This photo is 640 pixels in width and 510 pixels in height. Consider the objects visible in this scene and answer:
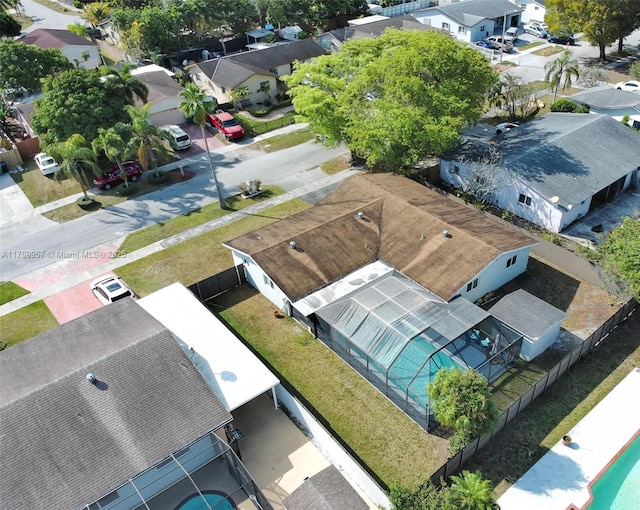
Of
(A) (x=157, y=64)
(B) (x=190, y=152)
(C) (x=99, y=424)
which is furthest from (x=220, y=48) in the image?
(C) (x=99, y=424)

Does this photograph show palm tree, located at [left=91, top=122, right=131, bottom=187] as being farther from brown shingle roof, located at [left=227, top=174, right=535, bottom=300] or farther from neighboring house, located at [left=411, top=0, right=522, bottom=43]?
neighboring house, located at [left=411, top=0, right=522, bottom=43]

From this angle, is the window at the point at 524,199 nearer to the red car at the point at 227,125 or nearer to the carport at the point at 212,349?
the carport at the point at 212,349

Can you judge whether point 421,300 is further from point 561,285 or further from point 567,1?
point 567,1

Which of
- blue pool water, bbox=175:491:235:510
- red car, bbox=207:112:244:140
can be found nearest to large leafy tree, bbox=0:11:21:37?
red car, bbox=207:112:244:140

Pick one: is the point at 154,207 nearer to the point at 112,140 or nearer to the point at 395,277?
the point at 112,140

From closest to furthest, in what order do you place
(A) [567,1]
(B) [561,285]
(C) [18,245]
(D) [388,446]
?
(D) [388,446], (B) [561,285], (C) [18,245], (A) [567,1]

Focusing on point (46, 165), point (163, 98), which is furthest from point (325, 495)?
point (163, 98)
